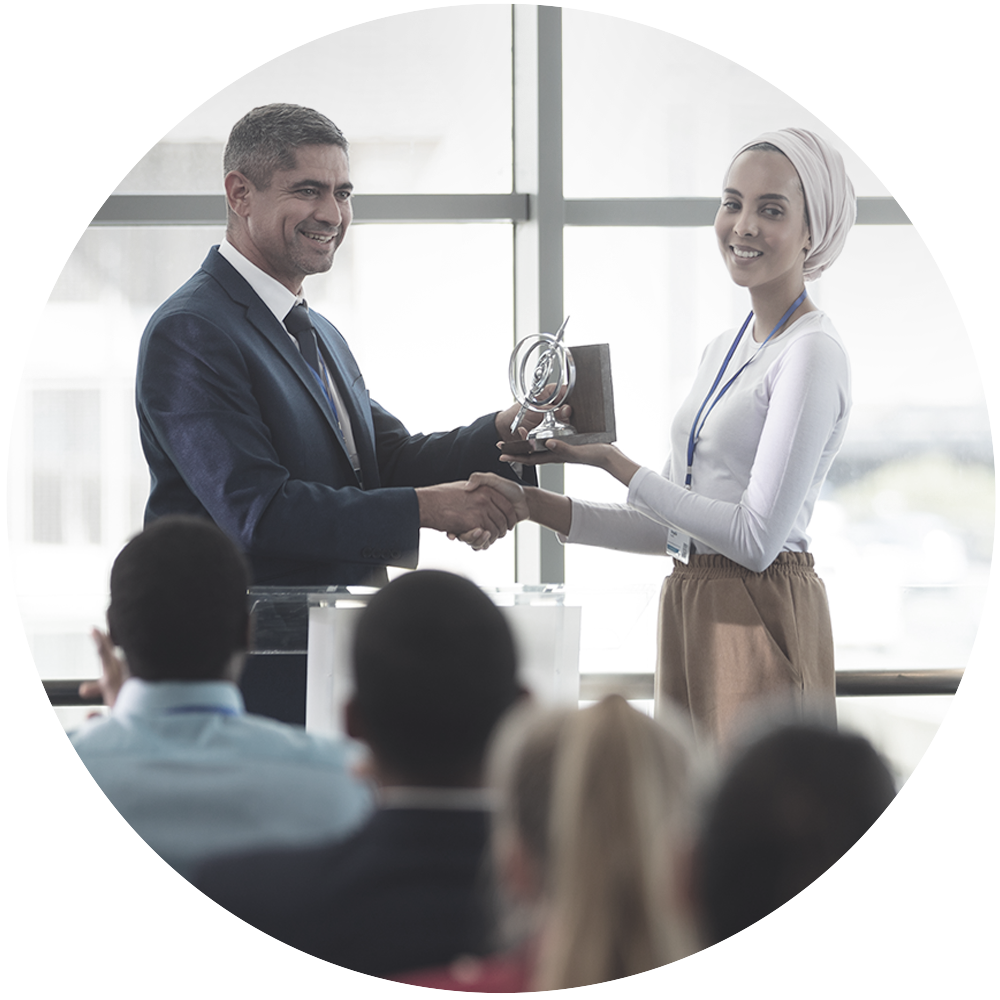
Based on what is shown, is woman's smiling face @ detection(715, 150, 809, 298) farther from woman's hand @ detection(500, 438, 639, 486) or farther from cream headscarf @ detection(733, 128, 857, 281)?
woman's hand @ detection(500, 438, 639, 486)

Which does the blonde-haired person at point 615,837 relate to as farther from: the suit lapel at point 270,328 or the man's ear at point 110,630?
the suit lapel at point 270,328

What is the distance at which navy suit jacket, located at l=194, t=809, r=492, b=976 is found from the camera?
3.42 feet

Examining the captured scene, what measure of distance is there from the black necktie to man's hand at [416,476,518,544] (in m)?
0.25

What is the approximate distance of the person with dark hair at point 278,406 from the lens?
6.39 feet

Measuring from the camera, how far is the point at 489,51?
3.52m

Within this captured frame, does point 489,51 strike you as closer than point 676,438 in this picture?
No

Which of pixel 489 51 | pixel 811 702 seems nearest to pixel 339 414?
pixel 811 702

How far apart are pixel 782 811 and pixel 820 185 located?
1398 mm

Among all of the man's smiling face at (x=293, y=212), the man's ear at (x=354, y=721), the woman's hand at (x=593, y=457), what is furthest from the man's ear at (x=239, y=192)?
the man's ear at (x=354, y=721)

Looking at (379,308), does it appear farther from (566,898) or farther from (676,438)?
(566,898)

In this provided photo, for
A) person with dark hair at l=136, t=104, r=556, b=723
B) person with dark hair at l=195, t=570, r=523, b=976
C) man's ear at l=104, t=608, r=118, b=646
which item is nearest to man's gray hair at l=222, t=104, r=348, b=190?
person with dark hair at l=136, t=104, r=556, b=723

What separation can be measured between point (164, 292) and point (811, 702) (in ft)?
8.34

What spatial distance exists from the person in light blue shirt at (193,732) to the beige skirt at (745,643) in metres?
0.84

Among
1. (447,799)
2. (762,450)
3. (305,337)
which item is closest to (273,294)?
(305,337)
